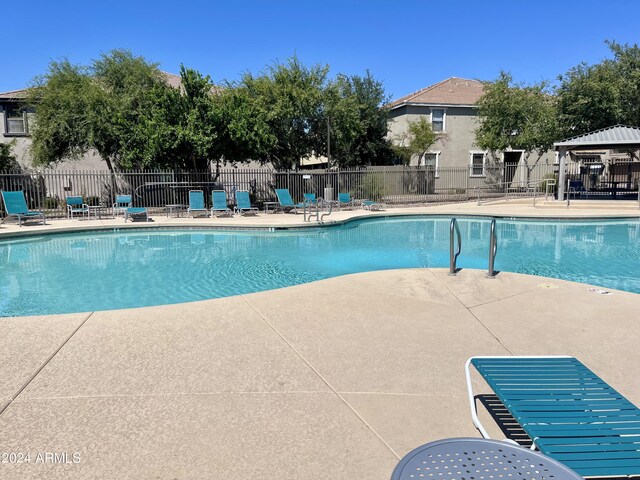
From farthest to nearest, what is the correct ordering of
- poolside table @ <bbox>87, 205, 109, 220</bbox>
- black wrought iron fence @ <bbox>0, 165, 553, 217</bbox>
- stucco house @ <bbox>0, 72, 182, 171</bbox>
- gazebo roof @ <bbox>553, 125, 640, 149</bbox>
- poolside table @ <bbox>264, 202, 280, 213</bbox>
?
stucco house @ <bbox>0, 72, 182, 171</bbox> → poolside table @ <bbox>264, 202, 280, 213</bbox> → black wrought iron fence @ <bbox>0, 165, 553, 217</bbox> → gazebo roof @ <bbox>553, 125, 640, 149</bbox> → poolside table @ <bbox>87, 205, 109, 220</bbox>

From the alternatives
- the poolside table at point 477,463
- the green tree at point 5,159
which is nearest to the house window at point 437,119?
the green tree at point 5,159

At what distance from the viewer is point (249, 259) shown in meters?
10.9

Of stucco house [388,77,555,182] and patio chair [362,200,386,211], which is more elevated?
stucco house [388,77,555,182]

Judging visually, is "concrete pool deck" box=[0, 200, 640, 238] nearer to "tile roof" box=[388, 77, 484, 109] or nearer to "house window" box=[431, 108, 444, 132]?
"house window" box=[431, 108, 444, 132]

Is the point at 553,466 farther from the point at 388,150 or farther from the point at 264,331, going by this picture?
the point at 388,150

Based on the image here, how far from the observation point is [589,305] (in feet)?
18.2

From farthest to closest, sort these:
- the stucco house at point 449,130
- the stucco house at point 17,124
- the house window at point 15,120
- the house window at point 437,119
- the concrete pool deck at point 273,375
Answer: the house window at point 437,119, the stucco house at point 449,130, the house window at point 15,120, the stucco house at point 17,124, the concrete pool deck at point 273,375

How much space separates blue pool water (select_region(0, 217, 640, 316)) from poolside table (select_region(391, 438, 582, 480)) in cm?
632

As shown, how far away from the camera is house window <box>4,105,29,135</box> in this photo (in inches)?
990

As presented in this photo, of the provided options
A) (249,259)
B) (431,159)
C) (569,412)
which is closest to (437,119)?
(431,159)

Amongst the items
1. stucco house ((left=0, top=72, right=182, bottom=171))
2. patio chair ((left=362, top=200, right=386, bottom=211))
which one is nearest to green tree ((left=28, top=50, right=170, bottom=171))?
stucco house ((left=0, top=72, right=182, bottom=171))

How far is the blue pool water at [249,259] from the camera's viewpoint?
26.5ft

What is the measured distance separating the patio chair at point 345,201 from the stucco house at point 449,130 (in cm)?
1007

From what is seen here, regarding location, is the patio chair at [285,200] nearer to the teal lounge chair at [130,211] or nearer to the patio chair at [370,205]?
the patio chair at [370,205]
